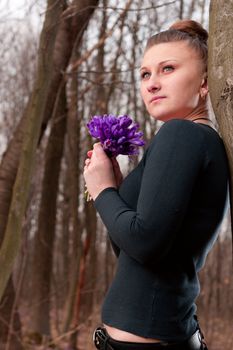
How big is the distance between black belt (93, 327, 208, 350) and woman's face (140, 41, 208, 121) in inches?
27.4

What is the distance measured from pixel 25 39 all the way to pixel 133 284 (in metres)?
13.2

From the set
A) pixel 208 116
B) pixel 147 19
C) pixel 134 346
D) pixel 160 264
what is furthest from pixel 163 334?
pixel 147 19

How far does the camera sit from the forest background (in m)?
4.50

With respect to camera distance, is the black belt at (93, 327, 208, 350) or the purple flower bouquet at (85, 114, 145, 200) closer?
the black belt at (93, 327, 208, 350)

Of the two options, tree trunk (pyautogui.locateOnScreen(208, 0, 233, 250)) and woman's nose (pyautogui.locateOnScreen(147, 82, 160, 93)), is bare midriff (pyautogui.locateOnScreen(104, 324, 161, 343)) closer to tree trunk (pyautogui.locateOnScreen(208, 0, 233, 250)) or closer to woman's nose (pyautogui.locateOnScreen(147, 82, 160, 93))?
tree trunk (pyautogui.locateOnScreen(208, 0, 233, 250))

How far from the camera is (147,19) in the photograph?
1141cm

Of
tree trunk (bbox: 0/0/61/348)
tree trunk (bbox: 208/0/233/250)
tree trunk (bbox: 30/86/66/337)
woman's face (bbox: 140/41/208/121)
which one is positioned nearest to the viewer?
tree trunk (bbox: 208/0/233/250)

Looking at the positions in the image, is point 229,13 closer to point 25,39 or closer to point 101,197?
point 101,197

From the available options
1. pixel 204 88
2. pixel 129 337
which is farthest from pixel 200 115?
pixel 129 337

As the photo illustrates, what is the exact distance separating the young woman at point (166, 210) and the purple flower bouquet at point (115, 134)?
7 cm

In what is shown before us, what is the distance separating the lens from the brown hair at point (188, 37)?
1887 mm

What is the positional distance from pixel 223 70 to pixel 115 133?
0.41m

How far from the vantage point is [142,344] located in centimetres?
168

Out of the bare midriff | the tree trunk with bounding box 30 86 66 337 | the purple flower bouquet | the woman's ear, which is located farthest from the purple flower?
the tree trunk with bounding box 30 86 66 337
